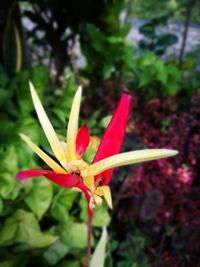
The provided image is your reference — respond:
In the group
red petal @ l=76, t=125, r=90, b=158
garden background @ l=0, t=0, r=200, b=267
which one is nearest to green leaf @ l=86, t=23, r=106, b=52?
garden background @ l=0, t=0, r=200, b=267

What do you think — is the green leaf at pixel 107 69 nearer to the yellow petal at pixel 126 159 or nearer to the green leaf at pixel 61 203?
the green leaf at pixel 61 203

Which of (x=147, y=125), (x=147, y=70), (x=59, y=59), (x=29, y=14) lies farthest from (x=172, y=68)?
(x=29, y=14)

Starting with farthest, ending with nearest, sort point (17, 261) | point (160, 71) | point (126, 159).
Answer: point (160, 71)
point (17, 261)
point (126, 159)

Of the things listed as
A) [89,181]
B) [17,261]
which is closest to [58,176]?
[89,181]

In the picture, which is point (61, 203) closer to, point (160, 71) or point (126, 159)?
point (160, 71)

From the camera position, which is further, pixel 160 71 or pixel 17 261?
pixel 160 71

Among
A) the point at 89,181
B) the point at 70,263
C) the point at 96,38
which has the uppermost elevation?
the point at 89,181

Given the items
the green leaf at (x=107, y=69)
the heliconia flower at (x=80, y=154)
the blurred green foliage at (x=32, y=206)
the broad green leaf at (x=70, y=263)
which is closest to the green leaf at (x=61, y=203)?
the blurred green foliage at (x=32, y=206)
